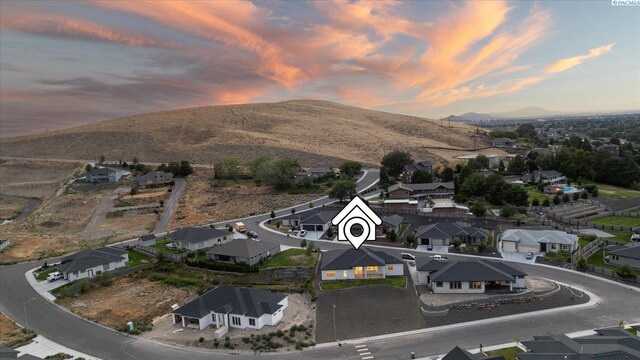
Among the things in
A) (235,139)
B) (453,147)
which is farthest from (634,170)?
(235,139)

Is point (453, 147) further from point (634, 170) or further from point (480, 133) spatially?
point (634, 170)

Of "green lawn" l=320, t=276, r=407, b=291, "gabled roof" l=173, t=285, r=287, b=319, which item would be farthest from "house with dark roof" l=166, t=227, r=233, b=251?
"green lawn" l=320, t=276, r=407, b=291

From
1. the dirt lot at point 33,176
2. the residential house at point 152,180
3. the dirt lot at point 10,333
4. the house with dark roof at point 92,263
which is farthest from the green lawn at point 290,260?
the dirt lot at point 33,176

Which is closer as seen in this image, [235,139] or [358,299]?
[358,299]

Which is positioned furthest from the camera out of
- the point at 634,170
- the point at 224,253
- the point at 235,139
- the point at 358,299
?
the point at 235,139

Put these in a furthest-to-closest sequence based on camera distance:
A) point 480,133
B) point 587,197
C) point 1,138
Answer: point 1,138 → point 480,133 → point 587,197

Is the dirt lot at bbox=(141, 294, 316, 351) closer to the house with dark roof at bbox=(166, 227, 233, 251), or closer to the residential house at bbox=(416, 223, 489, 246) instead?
the house with dark roof at bbox=(166, 227, 233, 251)

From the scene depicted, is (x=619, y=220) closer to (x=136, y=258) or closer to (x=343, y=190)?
(x=343, y=190)
